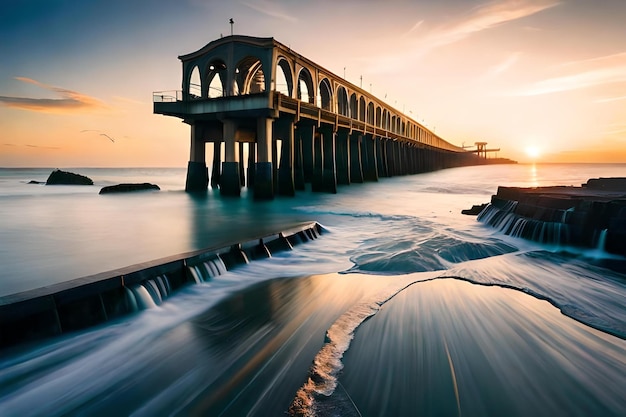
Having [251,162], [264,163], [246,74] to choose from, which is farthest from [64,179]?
[264,163]

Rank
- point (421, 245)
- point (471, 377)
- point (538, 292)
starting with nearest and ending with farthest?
1. point (471, 377)
2. point (538, 292)
3. point (421, 245)

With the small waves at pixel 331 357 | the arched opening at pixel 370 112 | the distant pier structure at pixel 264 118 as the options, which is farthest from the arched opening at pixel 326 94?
the small waves at pixel 331 357

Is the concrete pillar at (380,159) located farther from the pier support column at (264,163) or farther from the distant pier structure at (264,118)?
the pier support column at (264,163)

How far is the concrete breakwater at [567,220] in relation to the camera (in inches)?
328

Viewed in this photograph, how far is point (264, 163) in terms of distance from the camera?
66.8 feet

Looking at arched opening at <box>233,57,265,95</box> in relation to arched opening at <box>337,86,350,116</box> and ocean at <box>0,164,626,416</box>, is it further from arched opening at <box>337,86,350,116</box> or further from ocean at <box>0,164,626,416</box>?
ocean at <box>0,164,626,416</box>

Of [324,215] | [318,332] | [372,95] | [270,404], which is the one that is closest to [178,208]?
[324,215]

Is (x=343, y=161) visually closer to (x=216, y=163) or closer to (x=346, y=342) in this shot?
(x=216, y=163)

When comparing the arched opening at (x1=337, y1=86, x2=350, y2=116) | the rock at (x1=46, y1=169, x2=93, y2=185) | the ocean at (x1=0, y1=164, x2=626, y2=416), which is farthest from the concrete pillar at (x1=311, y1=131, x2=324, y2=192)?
the rock at (x1=46, y1=169, x2=93, y2=185)

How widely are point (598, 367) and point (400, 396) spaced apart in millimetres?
2320

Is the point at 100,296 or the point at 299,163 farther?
the point at 299,163

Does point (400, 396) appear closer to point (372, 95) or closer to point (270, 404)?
point (270, 404)

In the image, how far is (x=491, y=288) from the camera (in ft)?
19.8

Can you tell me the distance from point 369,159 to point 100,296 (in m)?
40.8
